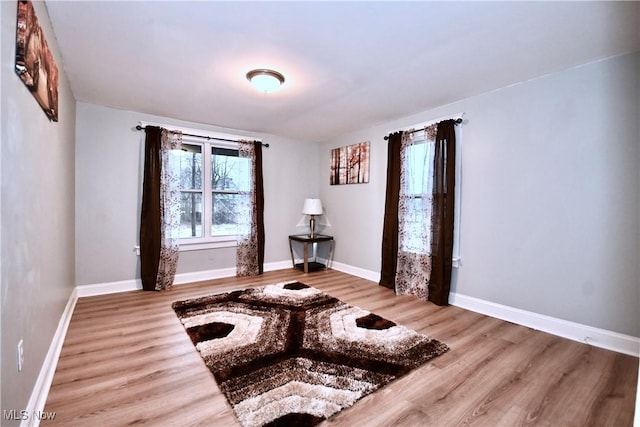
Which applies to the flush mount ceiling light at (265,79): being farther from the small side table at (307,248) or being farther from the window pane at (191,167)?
the small side table at (307,248)

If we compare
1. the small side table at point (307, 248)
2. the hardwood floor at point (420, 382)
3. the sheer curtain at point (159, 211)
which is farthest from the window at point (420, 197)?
the sheer curtain at point (159, 211)

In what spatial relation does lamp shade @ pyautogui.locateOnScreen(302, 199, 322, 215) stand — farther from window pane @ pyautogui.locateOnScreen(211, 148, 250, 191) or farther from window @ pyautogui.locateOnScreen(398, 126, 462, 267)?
window @ pyautogui.locateOnScreen(398, 126, 462, 267)

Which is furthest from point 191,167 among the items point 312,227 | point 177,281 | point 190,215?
point 312,227

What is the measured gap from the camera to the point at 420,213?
3.67 metres

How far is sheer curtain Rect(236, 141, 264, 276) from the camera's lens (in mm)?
4602

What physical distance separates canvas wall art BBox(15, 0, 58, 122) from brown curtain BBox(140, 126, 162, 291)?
1788 millimetres

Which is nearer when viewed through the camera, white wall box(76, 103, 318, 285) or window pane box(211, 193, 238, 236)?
white wall box(76, 103, 318, 285)

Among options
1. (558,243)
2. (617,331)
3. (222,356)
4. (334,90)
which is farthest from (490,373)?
(334,90)

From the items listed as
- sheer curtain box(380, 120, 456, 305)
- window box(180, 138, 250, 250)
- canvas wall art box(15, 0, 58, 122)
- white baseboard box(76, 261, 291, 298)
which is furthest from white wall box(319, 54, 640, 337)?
canvas wall art box(15, 0, 58, 122)

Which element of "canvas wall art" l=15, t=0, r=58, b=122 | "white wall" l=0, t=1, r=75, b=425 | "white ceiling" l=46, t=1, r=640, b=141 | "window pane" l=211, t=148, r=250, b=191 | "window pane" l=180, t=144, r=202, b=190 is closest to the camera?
"white wall" l=0, t=1, r=75, b=425

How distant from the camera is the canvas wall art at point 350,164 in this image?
4.52 m

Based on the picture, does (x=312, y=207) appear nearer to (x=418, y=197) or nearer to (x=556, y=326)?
(x=418, y=197)

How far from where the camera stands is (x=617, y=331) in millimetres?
2289

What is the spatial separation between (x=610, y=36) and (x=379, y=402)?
2.92m
